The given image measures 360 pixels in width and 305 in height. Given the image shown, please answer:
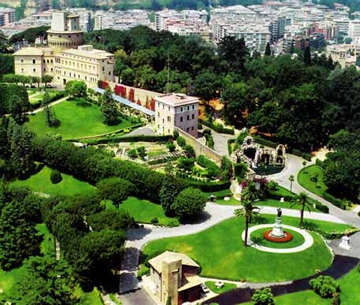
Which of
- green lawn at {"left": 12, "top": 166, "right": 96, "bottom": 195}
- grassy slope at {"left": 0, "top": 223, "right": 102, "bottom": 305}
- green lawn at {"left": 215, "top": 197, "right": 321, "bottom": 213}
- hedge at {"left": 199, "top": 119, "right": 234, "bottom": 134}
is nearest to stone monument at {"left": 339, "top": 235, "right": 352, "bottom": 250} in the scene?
green lawn at {"left": 215, "top": 197, "right": 321, "bottom": 213}

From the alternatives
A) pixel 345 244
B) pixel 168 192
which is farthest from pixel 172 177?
pixel 345 244

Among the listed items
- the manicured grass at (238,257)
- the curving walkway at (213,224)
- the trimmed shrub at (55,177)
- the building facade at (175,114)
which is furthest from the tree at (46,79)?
the manicured grass at (238,257)

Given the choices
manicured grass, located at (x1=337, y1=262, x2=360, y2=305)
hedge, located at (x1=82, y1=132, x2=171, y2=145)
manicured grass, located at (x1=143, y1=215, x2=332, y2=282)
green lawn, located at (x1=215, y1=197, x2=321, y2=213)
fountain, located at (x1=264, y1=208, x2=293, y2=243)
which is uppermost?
hedge, located at (x1=82, y1=132, x2=171, y2=145)

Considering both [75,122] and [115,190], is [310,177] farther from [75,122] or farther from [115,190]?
[75,122]

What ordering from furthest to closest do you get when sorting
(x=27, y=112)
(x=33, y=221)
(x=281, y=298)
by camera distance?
(x=27, y=112), (x=33, y=221), (x=281, y=298)

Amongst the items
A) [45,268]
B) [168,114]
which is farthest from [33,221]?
[168,114]

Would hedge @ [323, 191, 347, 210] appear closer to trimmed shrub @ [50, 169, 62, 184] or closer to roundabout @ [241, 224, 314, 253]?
roundabout @ [241, 224, 314, 253]

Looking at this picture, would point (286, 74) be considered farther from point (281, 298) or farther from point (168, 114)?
point (281, 298)

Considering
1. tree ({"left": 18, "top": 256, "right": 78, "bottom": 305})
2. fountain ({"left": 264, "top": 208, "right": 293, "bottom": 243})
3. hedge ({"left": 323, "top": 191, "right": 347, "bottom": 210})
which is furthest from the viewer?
hedge ({"left": 323, "top": 191, "right": 347, "bottom": 210})
